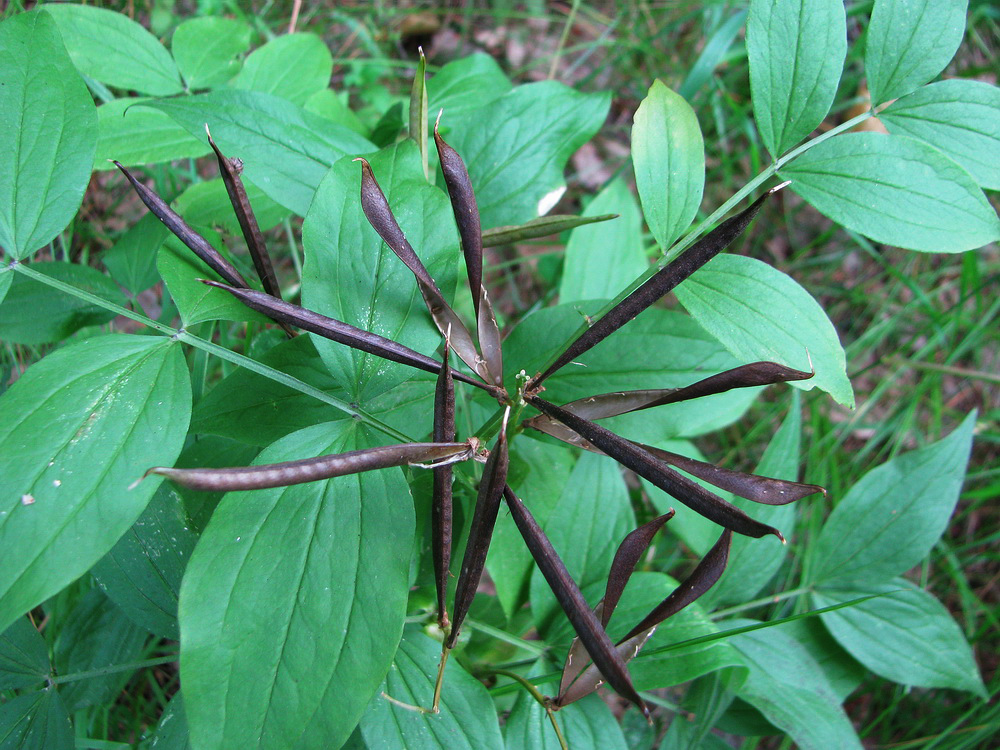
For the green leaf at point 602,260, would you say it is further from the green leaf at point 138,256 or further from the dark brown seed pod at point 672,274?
the green leaf at point 138,256

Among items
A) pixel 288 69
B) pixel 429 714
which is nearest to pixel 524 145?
pixel 288 69

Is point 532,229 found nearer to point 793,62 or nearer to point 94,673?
point 793,62

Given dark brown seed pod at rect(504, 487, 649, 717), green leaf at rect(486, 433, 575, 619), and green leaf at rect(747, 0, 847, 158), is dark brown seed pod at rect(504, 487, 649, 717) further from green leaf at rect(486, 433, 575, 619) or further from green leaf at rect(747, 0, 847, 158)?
green leaf at rect(747, 0, 847, 158)

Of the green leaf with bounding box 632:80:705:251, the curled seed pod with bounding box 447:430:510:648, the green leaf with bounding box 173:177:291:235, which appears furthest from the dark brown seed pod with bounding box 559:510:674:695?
the green leaf with bounding box 173:177:291:235

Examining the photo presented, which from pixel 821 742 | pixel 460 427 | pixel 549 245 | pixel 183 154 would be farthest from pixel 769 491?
pixel 549 245

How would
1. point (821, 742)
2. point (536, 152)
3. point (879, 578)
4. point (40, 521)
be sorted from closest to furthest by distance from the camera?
point (40, 521) → point (821, 742) → point (536, 152) → point (879, 578)

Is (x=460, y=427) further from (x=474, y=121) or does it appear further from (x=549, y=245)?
(x=549, y=245)
